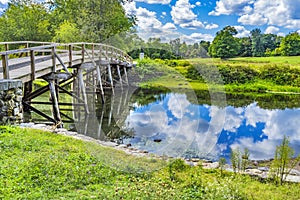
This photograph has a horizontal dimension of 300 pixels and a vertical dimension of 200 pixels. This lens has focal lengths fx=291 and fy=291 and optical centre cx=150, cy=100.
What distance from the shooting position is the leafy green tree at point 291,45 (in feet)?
108

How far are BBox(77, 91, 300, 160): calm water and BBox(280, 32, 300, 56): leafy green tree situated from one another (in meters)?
20.5

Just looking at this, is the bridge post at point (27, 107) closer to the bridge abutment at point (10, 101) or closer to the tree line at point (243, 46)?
the bridge abutment at point (10, 101)

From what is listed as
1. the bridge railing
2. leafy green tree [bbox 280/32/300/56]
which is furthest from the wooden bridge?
leafy green tree [bbox 280/32/300/56]

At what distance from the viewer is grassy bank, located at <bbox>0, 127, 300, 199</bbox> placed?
153 inches

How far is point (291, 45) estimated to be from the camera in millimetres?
32969

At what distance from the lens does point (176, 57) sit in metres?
8.69

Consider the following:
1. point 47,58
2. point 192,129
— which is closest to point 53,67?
point 47,58

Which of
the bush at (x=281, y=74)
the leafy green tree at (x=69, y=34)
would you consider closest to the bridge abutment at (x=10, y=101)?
the leafy green tree at (x=69, y=34)

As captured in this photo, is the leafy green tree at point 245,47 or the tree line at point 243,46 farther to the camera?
the leafy green tree at point 245,47

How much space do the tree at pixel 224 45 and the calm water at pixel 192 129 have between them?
812cm

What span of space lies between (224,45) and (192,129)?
676 inches

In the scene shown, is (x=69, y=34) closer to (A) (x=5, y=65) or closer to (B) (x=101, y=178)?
(A) (x=5, y=65)

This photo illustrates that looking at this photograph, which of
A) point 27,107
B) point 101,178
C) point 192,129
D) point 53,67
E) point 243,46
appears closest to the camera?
point 101,178

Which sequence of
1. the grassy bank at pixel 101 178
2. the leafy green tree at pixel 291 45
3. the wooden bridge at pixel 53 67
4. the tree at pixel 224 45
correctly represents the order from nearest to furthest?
the grassy bank at pixel 101 178 → the wooden bridge at pixel 53 67 → the tree at pixel 224 45 → the leafy green tree at pixel 291 45
